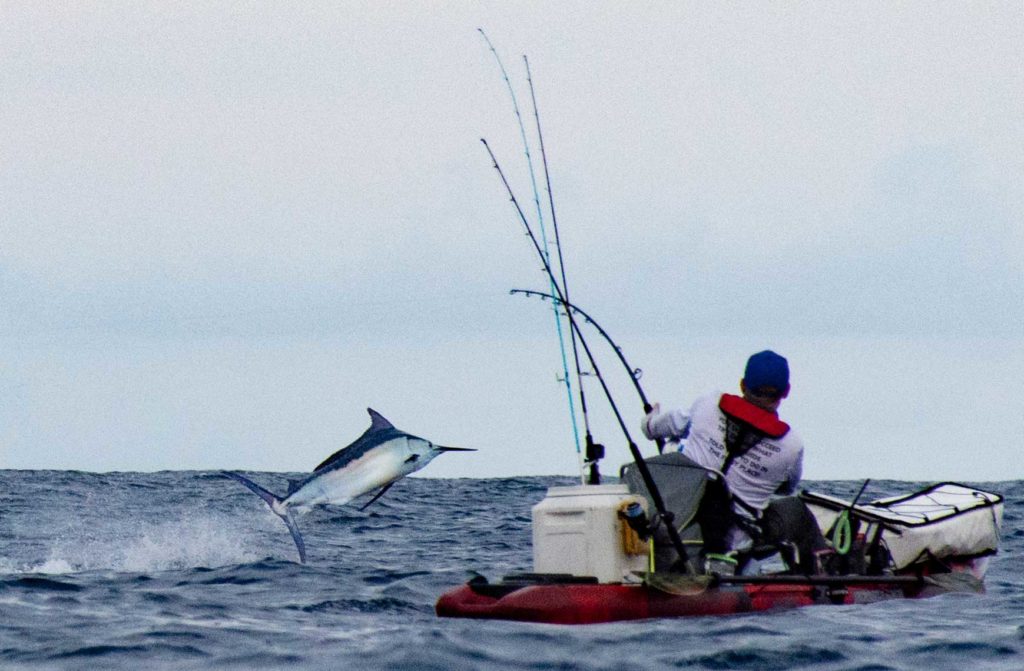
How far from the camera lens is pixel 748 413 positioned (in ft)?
27.9

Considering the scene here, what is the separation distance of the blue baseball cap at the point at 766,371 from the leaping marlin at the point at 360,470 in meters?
1.74

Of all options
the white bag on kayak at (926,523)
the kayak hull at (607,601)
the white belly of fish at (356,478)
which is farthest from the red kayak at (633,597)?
the white bag on kayak at (926,523)

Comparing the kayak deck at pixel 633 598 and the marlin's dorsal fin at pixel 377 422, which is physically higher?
the marlin's dorsal fin at pixel 377 422

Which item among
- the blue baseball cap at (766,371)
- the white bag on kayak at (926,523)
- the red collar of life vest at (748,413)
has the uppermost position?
the blue baseball cap at (766,371)

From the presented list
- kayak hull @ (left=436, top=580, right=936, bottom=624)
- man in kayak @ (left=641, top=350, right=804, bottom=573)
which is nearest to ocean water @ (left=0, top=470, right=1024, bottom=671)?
kayak hull @ (left=436, top=580, right=936, bottom=624)

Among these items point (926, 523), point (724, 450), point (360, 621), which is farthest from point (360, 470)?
point (926, 523)

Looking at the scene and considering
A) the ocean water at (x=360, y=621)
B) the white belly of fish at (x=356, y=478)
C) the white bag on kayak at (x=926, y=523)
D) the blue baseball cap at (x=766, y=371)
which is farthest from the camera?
the white bag on kayak at (x=926, y=523)

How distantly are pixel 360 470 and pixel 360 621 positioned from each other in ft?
2.90

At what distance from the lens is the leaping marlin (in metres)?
8.67

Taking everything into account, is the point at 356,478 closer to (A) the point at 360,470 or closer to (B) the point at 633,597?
(A) the point at 360,470

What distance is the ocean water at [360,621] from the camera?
7082 millimetres

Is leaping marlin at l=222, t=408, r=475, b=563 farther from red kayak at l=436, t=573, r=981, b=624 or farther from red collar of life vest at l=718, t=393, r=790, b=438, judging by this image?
red collar of life vest at l=718, t=393, r=790, b=438

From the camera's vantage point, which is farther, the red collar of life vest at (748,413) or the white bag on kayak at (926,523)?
the white bag on kayak at (926,523)

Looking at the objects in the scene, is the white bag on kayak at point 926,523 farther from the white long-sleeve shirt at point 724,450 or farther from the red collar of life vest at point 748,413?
the red collar of life vest at point 748,413
